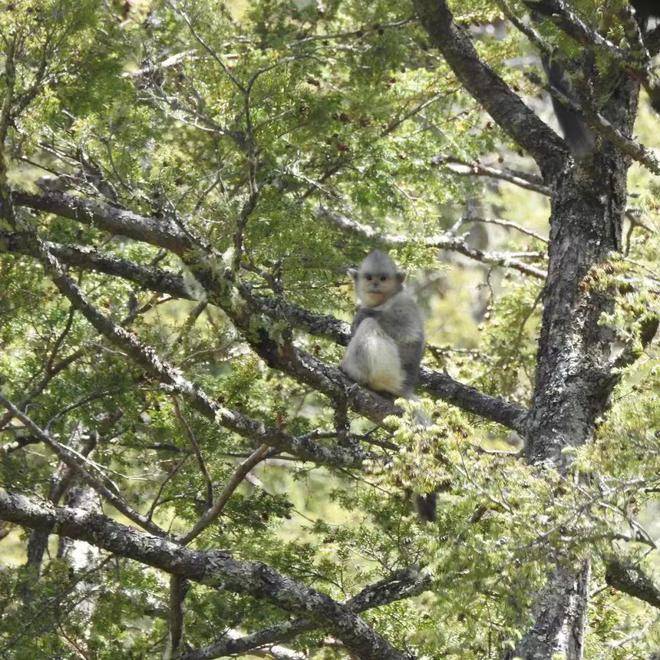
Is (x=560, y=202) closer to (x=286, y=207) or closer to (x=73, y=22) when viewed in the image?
(x=286, y=207)

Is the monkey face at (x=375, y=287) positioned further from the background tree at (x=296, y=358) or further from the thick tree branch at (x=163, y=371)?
the thick tree branch at (x=163, y=371)

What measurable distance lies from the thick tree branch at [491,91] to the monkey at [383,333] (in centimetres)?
189

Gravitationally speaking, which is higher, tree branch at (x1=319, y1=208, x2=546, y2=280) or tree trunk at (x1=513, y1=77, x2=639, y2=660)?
tree branch at (x1=319, y1=208, x2=546, y2=280)

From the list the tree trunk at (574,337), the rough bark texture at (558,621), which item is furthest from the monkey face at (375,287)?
the rough bark texture at (558,621)

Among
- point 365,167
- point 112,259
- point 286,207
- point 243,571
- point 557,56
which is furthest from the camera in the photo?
point 365,167

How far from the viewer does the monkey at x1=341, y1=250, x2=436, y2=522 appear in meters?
8.52

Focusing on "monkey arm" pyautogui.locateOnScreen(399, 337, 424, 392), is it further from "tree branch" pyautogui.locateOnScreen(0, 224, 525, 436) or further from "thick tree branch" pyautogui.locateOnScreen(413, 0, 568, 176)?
"thick tree branch" pyautogui.locateOnScreen(413, 0, 568, 176)

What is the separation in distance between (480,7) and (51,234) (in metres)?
5.15

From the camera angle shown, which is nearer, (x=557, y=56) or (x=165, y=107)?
(x=557, y=56)

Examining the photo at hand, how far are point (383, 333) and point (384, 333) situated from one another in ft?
0.13

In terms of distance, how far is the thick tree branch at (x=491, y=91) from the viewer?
7559 mm

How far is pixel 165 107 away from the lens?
7.91m

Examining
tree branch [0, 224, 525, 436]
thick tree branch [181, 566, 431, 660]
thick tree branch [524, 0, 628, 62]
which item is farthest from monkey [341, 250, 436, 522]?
thick tree branch [524, 0, 628, 62]

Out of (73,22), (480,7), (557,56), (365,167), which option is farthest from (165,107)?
(480,7)
